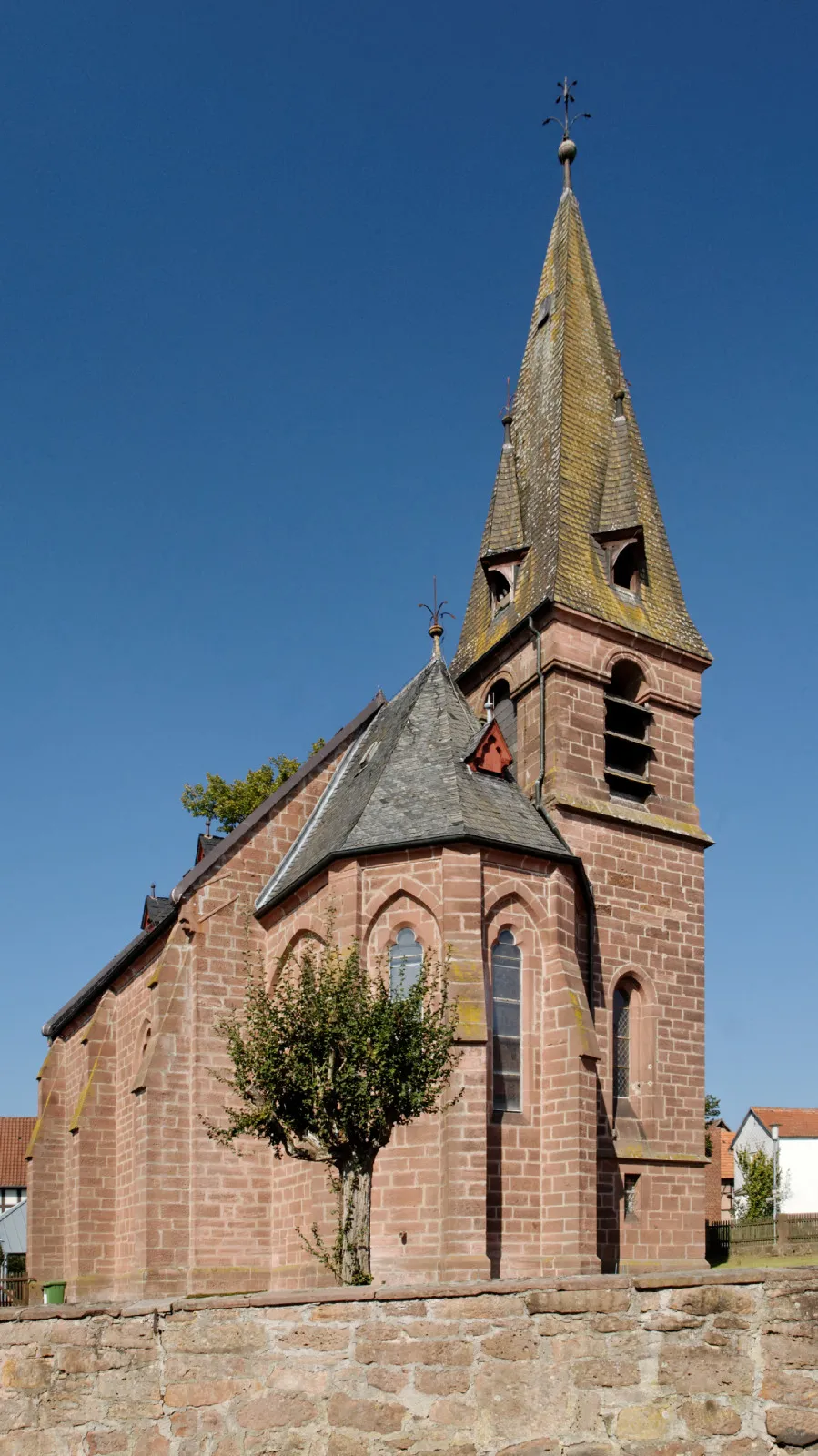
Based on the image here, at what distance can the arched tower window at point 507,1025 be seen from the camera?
64.4ft

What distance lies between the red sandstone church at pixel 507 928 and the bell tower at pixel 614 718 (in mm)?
55

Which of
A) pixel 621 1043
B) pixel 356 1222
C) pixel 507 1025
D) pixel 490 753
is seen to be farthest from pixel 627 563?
pixel 356 1222

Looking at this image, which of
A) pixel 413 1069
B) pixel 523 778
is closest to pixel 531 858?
pixel 523 778

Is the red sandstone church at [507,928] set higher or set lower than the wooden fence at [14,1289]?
higher

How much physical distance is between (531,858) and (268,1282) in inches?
324

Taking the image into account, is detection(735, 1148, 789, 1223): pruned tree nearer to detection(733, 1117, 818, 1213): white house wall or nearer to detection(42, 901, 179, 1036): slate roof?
detection(733, 1117, 818, 1213): white house wall

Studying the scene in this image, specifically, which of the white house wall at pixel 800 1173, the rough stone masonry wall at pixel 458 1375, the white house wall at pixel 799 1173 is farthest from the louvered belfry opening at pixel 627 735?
the white house wall at pixel 800 1173

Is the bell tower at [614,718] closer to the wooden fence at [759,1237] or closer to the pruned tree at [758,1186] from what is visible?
the wooden fence at [759,1237]

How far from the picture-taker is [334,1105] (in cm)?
1325

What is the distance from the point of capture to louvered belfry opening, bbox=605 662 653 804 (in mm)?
24453

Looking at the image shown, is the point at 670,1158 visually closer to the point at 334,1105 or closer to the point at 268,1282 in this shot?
the point at 268,1282

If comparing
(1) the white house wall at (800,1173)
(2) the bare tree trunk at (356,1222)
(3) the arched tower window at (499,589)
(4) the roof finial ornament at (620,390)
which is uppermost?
(4) the roof finial ornament at (620,390)

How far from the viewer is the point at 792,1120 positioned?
238ft

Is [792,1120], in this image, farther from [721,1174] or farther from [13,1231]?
[13,1231]
